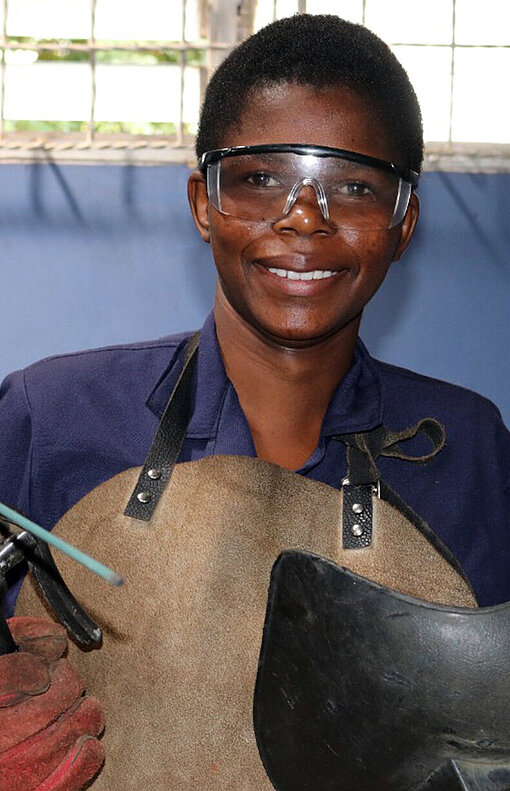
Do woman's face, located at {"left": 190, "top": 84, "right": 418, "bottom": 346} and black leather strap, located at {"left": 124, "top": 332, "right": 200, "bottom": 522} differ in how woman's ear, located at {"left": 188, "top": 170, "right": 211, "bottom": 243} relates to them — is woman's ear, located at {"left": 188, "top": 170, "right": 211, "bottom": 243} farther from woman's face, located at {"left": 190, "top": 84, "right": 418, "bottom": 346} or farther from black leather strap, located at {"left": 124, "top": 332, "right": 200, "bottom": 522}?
black leather strap, located at {"left": 124, "top": 332, "right": 200, "bottom": 522}

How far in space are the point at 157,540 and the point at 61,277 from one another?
1.04 m

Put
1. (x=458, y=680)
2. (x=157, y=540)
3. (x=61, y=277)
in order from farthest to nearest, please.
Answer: (x=61, y=277) → (x=157, y=540) → (x=458, y=680)

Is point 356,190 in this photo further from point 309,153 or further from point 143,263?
point 143,263

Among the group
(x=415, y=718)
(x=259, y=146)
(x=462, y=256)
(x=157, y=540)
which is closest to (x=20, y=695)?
(x=157, y=540)

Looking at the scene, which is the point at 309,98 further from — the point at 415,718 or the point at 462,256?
the point at 462,256

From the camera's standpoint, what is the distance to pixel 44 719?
1101 mm

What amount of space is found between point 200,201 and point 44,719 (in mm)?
623

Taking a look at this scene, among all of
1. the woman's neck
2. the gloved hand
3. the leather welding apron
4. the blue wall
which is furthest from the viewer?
the blue wall

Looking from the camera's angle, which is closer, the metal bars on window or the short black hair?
the short black hair

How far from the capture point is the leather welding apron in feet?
4.11

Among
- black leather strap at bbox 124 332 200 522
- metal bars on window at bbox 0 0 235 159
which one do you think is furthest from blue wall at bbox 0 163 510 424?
black leather strap at bbox 124 332 200 522

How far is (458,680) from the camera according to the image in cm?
108

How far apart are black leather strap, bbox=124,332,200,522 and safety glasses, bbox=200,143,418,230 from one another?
20cm

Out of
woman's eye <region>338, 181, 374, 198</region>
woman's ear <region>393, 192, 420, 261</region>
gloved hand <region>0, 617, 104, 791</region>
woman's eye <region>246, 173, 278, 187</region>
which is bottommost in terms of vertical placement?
gloved hand <region>0, 617, 104, 791</region>
